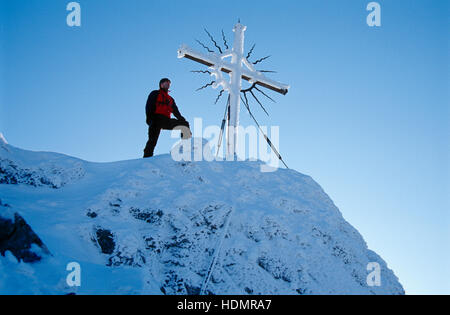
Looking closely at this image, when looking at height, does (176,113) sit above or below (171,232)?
above

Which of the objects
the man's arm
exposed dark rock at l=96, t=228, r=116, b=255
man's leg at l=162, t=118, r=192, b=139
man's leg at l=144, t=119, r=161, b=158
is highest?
the man's arm

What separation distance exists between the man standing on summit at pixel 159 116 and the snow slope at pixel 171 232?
1.51 m

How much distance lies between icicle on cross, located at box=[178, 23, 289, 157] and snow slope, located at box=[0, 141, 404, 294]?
2850 mm

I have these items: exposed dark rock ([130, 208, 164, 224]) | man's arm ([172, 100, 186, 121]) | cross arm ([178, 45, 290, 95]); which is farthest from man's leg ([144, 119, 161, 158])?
exposed dark rock ([130, 208, 164, 224])

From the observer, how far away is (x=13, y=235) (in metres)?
5.20

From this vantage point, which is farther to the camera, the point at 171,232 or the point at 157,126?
the point at 157,126

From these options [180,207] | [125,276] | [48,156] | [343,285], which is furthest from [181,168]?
[343,285]

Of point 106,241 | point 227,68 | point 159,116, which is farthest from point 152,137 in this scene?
point 106,241

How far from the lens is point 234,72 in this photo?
11.8 meters

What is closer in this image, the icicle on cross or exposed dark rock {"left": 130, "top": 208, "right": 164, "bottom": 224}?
exposed dark rock {"left": 130, "top": 208, "right": 164, "bottom": 224}

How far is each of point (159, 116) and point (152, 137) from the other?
512 millimetres

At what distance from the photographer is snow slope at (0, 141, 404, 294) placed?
558 cm

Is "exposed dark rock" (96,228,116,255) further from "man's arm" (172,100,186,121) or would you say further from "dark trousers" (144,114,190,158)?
"man's arm" (172,100,186,121)

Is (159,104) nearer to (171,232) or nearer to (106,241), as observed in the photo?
(171,232)
